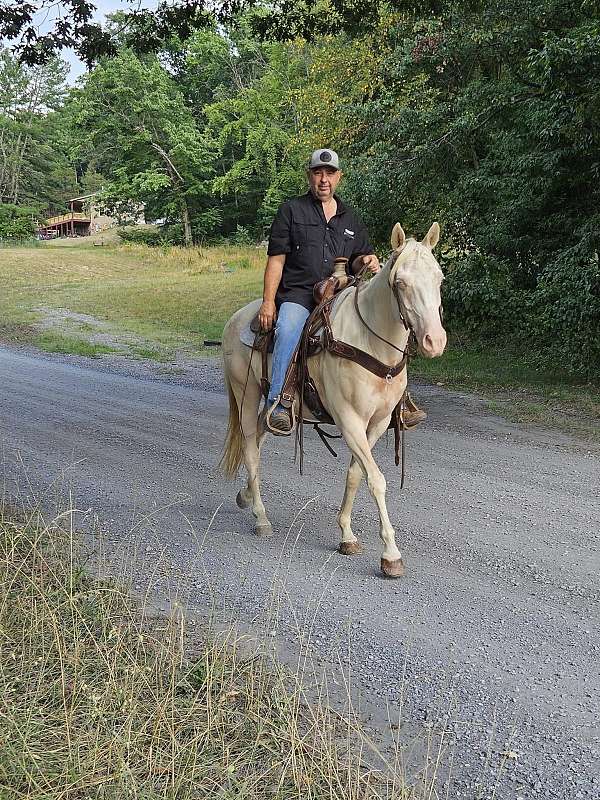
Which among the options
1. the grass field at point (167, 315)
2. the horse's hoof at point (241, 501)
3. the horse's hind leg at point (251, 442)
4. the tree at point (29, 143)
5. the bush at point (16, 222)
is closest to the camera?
the horse's hind leg at point (251, 442)

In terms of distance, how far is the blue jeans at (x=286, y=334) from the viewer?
221 inches

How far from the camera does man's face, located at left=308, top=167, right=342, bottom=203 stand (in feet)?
17.9

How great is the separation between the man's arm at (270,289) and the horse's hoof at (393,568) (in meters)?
1.93

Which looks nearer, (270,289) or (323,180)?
(323,180)

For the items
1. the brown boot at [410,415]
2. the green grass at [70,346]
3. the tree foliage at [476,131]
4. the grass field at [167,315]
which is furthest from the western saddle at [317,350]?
the green grass at [70,346]

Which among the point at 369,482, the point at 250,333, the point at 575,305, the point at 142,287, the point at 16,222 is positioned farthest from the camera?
the point at 16,222

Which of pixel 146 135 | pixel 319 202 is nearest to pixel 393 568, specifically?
pixel 319 202

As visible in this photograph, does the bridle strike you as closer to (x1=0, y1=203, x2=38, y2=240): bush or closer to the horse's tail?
the horse's tail

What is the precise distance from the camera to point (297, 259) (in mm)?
5684

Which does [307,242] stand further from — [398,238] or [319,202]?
[398,238]

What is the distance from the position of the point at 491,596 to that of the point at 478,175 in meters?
9.91

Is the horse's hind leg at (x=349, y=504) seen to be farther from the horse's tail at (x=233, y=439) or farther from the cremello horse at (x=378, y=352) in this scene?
the horse's tail at (x=233, y=439)

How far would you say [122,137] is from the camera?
47.2m

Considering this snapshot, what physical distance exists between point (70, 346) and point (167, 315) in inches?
207
